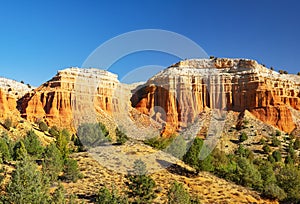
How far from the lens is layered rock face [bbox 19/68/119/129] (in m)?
93.9

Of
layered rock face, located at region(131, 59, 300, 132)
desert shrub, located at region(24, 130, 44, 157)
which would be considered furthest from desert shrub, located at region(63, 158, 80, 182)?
layered rock face, located at region(131, 59, 300, 132)

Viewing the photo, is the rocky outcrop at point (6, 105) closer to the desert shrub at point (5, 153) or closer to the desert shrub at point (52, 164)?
the desert shrub at point (5, 153)

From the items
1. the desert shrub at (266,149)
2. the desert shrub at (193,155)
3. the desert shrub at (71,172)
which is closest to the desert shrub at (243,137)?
the desert shrub at (266,149)

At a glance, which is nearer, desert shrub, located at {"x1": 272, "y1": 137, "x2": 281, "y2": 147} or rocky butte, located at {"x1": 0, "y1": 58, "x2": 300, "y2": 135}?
desert shrub, located at {"x1": 272, "y1": 137, "x2": 281, "y2": 147}

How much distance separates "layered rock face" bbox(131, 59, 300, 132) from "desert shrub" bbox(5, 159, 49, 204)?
78959 mm

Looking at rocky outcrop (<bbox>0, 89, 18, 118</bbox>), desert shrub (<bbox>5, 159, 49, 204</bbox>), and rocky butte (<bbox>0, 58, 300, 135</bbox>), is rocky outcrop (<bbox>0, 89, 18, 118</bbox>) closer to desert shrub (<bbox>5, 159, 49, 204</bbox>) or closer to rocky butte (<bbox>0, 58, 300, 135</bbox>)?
rocky butte (<bbox>0, 58, 300, 135</bbox>)

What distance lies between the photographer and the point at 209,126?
3711 inches

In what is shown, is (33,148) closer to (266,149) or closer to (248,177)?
(248,177)

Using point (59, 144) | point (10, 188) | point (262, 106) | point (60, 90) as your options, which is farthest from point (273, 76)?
point (10, 188)

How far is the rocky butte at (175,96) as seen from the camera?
3812 inches

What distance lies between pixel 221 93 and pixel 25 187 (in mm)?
94631

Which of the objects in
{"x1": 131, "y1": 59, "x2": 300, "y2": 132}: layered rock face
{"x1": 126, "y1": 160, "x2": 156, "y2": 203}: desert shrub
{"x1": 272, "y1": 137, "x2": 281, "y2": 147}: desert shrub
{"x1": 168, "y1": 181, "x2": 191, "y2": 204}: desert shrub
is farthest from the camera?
{"x1": 131, "y1": 59, "x2": 300, "y2": 132}: layered rock face

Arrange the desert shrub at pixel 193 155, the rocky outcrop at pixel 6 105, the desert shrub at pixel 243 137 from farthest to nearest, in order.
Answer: the desert shrub at pixel 243 137, the rocky outcrop at pixel 6 105, the desert shrub at pixel 193 155

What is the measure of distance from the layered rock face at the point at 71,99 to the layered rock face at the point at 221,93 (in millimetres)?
17519
